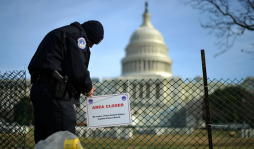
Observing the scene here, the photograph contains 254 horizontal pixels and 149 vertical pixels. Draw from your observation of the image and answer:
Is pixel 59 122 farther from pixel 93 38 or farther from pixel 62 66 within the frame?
pixel 93 38

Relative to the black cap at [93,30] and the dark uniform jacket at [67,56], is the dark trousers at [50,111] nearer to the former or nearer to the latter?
the dark uniform jacket at [67,56]

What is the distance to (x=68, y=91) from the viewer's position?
2516 millimetres

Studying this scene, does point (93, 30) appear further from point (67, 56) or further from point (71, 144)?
point (71, 144)

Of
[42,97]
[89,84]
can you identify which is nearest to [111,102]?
[89,84]

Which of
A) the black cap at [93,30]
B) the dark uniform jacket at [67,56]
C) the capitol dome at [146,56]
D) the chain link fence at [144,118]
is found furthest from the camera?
the capitol dome at [146,56]

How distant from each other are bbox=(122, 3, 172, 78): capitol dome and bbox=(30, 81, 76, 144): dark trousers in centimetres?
6109

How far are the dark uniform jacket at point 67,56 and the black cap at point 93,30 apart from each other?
0.59 ft

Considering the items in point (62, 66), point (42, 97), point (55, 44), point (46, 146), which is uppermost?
point (55, 44)

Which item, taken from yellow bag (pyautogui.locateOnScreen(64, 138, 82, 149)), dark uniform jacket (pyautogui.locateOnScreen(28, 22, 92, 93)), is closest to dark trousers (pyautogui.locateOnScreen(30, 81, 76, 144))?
dark uniform jacket (pyautogui.locateOnScreen(28, 22, 92, 93))

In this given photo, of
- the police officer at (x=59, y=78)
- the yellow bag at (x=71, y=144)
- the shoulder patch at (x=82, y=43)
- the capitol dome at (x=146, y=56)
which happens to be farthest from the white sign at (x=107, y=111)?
the capitol dome at (x=146, y=56)

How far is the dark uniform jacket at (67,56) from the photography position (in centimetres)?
240

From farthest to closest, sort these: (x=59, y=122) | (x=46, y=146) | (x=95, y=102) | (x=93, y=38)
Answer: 1. (x=95, y=102)
2. (x=93, y=38)
3. (x=59, y=122)
4. (x=46, y=146)

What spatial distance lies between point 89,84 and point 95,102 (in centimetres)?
95

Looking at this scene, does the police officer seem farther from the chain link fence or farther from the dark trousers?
the chain link fence
